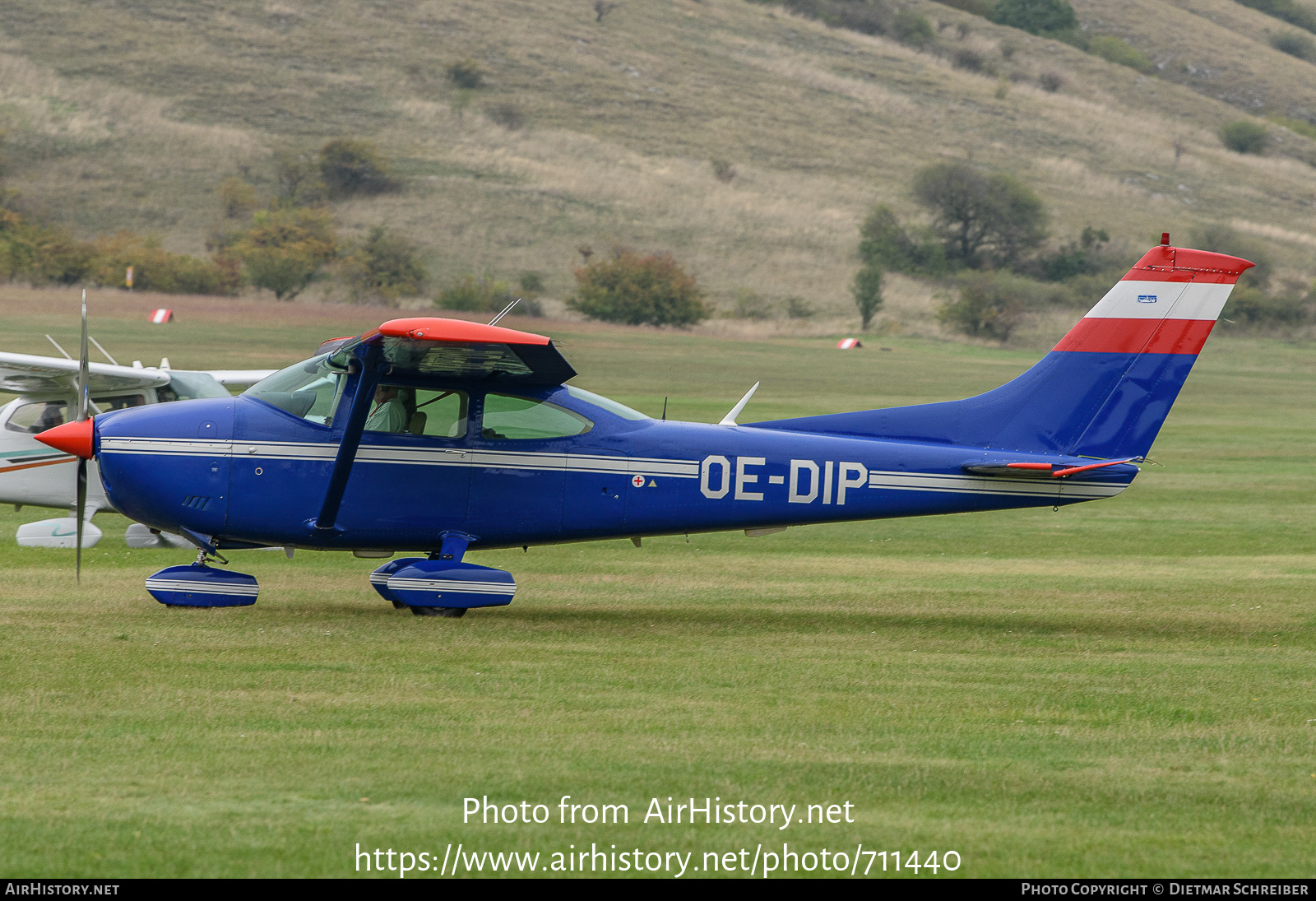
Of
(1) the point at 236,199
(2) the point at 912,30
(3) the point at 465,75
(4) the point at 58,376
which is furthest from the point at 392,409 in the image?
(2) the point at 912,30

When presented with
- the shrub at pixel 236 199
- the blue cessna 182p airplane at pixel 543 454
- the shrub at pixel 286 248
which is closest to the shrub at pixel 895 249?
the shrub at pixel 286 248

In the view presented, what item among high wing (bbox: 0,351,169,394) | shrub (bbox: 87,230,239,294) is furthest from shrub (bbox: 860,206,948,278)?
high wing (bbox: 0,351,169,394)

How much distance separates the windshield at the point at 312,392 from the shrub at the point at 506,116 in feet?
281

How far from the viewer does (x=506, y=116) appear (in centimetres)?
9544

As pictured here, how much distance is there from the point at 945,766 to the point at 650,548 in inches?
420

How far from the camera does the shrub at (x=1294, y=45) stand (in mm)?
149000

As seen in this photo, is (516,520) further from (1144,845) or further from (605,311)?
(605,311)

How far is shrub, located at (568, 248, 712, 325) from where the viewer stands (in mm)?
66875

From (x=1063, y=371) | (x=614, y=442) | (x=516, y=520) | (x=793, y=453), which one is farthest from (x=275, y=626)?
(x=1063, y=371)

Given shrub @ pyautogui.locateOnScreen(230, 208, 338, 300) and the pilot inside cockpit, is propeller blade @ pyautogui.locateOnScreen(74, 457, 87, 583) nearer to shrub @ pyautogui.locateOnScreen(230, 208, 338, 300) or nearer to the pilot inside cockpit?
the pilot inside cockpit

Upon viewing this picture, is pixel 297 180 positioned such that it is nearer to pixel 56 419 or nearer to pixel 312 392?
pixel 56 419

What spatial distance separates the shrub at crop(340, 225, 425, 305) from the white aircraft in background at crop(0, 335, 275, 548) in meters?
48.2

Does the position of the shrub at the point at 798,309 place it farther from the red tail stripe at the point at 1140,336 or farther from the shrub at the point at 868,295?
the red tail stripe at the point at 1140,336

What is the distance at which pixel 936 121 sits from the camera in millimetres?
109875
